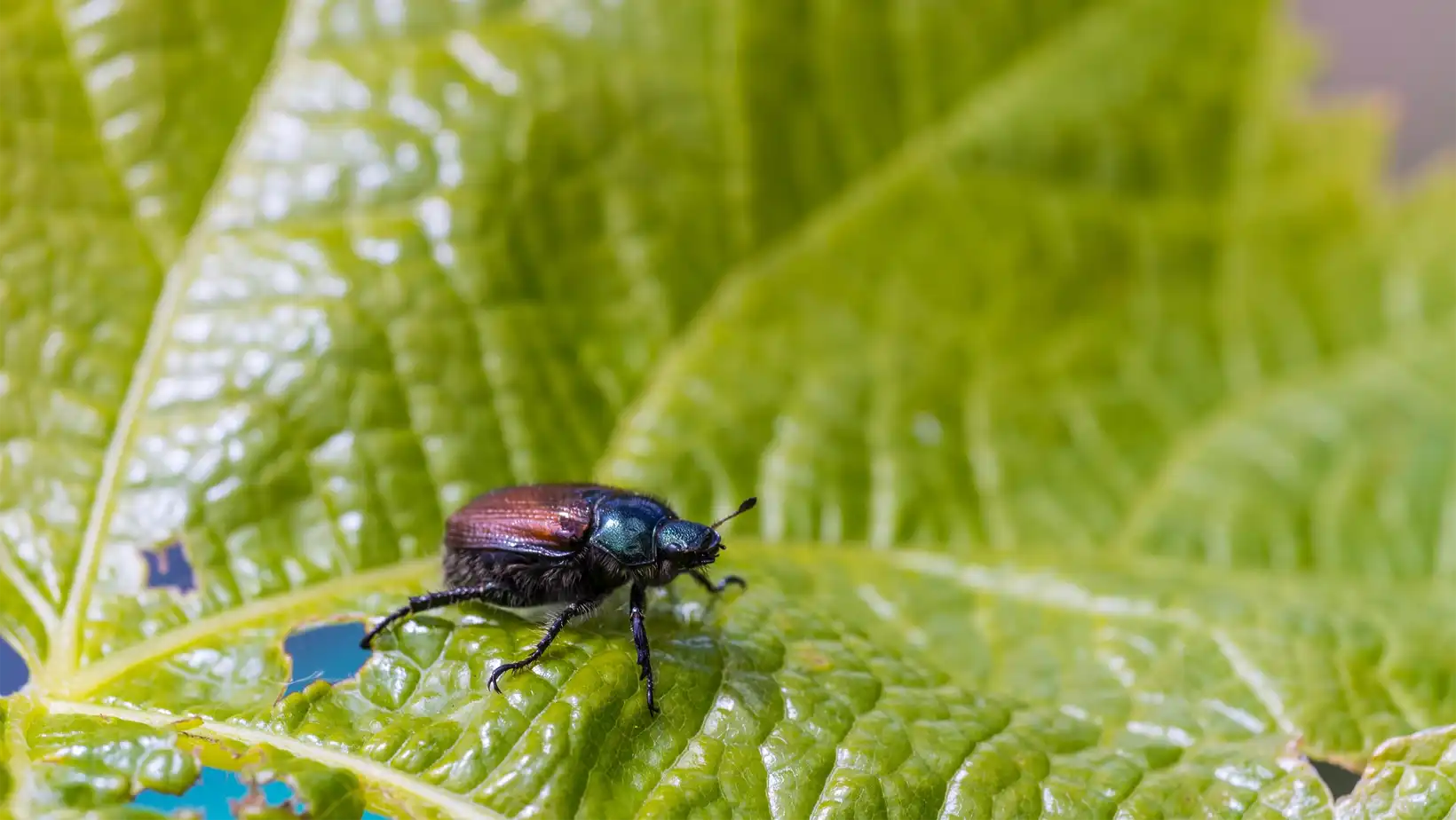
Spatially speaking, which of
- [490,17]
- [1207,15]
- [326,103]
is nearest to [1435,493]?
[1207,15]

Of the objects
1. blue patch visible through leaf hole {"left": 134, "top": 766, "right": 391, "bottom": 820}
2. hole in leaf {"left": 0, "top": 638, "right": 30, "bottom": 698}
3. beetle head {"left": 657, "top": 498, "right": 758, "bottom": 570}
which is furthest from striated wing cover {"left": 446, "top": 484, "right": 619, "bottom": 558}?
hole in leaf {"left": 0, "top": 638, "right": 30, "bottom": 698}

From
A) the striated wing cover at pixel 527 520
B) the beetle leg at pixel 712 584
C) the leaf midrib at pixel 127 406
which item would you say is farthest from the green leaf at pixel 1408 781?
the leaf midrib at pixel 127 406

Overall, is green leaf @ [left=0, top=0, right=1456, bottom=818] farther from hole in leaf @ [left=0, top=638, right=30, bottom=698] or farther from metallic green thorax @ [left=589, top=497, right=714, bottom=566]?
metallic green thorax @ [left=589, top=497, right=714, bottom=566]

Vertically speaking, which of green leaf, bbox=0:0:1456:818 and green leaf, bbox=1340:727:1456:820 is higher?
green leaf, bbox=0:0:1456:818

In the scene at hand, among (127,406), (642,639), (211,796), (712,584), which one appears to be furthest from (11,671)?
(712,584)

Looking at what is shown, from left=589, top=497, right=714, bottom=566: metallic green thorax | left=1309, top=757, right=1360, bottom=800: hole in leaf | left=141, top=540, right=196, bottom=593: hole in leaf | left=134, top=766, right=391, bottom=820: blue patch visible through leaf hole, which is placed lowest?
left=1309, top=757, right=1360, bottom=800: hole in leaf

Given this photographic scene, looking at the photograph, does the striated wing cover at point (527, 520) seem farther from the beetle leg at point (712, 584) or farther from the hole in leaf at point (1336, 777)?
the hole in leaf at point (1336, 777)

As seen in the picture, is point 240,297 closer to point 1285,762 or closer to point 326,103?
point 326,103
